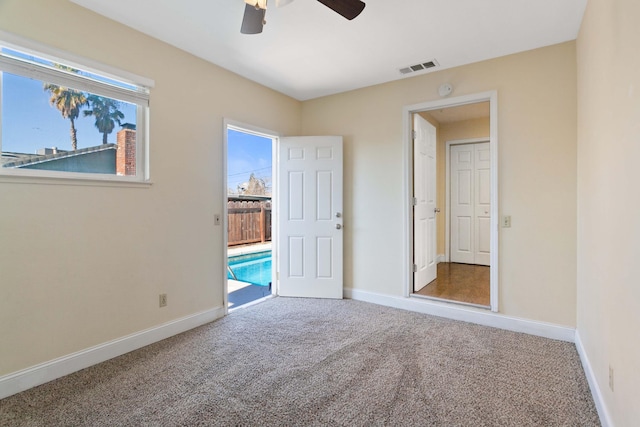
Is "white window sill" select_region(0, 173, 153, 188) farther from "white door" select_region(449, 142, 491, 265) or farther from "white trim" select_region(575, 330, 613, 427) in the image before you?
"white door" select_region(449, 142, 491, 265)

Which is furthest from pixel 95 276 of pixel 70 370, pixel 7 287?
pixel 70 370

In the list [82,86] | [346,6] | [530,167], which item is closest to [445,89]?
[530,167]

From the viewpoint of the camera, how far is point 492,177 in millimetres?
2941

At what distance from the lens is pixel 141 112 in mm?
2572

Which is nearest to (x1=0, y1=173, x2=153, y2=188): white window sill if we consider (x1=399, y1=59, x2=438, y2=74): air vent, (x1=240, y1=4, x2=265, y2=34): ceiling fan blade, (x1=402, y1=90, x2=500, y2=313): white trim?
(x1=240, y1=4, x2=265, y2=34): ceiling fan blade

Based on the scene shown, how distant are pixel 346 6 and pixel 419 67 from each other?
1.64 m

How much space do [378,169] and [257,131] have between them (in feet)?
5.10

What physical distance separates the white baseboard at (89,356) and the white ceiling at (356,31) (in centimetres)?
256

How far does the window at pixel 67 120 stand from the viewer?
1.94 meters

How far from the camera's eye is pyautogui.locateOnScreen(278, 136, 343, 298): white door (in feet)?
12.6

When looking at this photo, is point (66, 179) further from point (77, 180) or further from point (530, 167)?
point (530, 167)

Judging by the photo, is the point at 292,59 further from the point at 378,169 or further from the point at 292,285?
the point at 292,285

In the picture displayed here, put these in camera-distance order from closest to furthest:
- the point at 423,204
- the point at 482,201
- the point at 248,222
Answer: the point at 423,204, the point at 482,201, the point at 248,222

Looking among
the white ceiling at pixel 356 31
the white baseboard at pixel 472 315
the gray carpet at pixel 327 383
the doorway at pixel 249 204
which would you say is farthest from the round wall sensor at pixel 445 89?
the doorway at pixel 249 204
